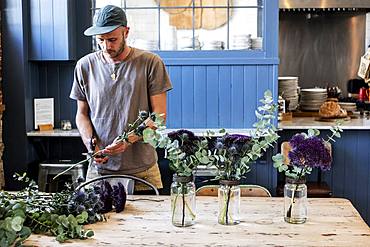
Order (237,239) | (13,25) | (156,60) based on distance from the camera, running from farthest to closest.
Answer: (13,25) → (156,60) → (237,239)

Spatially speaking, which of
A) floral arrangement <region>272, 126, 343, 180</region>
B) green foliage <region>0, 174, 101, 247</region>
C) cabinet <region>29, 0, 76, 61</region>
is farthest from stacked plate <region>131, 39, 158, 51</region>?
floral arrangement <region>272, 126, 343, 180</region>

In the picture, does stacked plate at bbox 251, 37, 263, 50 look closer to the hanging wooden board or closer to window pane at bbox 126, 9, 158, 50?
the hanging wooden board

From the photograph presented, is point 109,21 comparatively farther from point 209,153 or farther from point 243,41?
point 243,41

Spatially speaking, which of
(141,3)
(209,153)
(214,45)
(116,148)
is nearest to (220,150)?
(209,153)

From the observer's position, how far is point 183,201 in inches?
83.3

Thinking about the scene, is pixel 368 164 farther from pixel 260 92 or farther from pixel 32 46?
pixel 32 46

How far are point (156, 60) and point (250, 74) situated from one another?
1.14m

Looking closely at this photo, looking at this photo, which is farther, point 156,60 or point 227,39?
point 227,39

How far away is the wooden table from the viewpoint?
1964 millimetres

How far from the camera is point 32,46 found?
4012 millimetres

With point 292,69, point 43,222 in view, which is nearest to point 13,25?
point 43,222

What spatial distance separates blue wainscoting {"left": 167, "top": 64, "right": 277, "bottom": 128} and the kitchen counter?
0.91 feet

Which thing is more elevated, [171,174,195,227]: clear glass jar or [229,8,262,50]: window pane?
[229,8,262,50]: window pane

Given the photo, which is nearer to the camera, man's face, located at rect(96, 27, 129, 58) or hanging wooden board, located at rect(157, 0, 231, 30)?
man's face, located at rect(96, 27, 129, 58)
